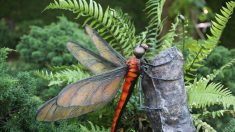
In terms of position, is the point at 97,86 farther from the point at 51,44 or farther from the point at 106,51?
the point at 51,44

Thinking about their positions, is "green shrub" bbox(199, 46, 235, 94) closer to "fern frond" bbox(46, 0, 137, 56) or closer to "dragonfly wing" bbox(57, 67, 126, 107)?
"fern frond" bbox(46, 0, 137, 56)

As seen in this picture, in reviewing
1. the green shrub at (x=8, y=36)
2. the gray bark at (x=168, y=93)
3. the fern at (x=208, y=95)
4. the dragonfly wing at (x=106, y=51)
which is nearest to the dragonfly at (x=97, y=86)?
the dragonfly wing at (x=106, y=51)

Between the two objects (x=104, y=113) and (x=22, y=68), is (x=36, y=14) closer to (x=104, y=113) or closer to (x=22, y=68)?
(x=22, y=68)

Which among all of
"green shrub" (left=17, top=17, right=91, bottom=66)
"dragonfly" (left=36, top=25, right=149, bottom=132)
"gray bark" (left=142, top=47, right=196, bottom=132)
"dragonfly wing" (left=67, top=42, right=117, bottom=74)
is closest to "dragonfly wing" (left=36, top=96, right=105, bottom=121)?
"dragonfly" (left=36, top=25, right=149, bottom=132)

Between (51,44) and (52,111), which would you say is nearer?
(52,111)

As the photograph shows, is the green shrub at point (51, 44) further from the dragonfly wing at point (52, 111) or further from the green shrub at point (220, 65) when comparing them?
the dragonfly wing at point (52, 111)

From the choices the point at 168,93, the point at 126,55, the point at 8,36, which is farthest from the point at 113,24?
the point at 8,36

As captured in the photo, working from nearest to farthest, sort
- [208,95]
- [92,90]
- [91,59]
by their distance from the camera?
[92,90], [91,59], [208,95]
